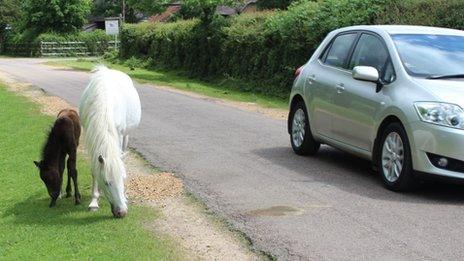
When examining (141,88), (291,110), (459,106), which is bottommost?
(141,88)

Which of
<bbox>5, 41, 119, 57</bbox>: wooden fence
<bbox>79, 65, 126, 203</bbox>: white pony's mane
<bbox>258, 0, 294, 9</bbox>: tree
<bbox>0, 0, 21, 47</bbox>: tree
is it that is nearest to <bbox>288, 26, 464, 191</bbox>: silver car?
<bbox>79, 65, 126, 203</bbox>: white pony's mane

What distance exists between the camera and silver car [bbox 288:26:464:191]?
726cm

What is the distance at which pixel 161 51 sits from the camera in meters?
41.3

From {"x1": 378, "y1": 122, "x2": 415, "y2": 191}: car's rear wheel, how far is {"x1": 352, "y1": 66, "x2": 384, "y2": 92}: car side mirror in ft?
1.95

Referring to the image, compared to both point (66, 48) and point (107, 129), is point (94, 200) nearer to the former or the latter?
point (107, 129)

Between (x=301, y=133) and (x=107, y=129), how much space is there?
432cm

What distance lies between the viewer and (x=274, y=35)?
24.6 metres

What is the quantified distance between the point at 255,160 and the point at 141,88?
16339mm

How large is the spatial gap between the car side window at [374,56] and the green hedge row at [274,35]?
797cm

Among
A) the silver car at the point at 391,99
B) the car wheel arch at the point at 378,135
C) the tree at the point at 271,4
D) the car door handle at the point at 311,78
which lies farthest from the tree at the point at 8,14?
the car wheel arch at the point at 378,135

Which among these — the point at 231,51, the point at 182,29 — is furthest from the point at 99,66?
the point at 182,29

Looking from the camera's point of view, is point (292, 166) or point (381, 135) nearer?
point (381, 135)

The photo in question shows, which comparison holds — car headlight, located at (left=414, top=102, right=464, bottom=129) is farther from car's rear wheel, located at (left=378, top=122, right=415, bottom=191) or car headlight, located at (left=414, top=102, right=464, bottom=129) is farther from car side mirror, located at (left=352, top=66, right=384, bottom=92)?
car side mirror, located at (left=352, top=66, right=384, bottom=92)

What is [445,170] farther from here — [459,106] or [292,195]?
[292,195]
